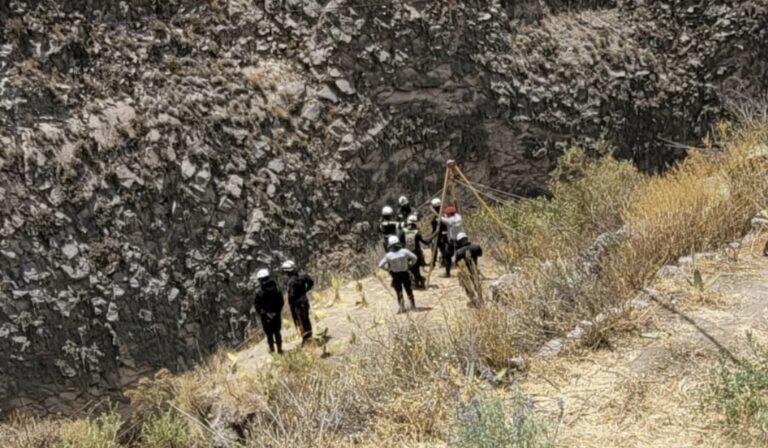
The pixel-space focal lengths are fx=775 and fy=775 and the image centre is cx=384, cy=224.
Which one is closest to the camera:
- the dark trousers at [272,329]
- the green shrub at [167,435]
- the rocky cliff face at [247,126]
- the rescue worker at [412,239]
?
the green shrub at [167,435]

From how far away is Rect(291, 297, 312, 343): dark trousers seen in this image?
10.2 meters

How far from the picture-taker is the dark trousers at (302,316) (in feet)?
33.5

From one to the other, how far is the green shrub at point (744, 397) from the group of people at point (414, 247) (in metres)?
4.57

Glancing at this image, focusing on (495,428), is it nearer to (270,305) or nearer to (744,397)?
(744,397)

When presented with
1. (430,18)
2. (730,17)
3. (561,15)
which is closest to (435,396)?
(430,18)

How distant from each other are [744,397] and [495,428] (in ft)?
5.20

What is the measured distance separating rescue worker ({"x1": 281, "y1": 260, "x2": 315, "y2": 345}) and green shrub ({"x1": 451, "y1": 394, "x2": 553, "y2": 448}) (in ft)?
17.3

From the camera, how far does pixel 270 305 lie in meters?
10.1

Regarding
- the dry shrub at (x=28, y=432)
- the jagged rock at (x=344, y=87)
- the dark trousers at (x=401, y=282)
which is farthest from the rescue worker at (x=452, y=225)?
the dry shrub at (x=28, y=432)

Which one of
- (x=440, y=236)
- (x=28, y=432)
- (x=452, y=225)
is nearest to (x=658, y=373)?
(x=452, y=225)

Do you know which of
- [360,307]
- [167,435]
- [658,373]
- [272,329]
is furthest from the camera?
[360,307]

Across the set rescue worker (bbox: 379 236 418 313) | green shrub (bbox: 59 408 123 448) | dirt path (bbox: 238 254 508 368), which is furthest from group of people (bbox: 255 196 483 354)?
green shrub (bbox: 59 408 123 448)

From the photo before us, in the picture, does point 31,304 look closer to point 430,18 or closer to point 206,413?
point 206,413

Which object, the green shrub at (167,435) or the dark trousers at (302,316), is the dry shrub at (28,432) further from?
the dark trousers at (302,316)
